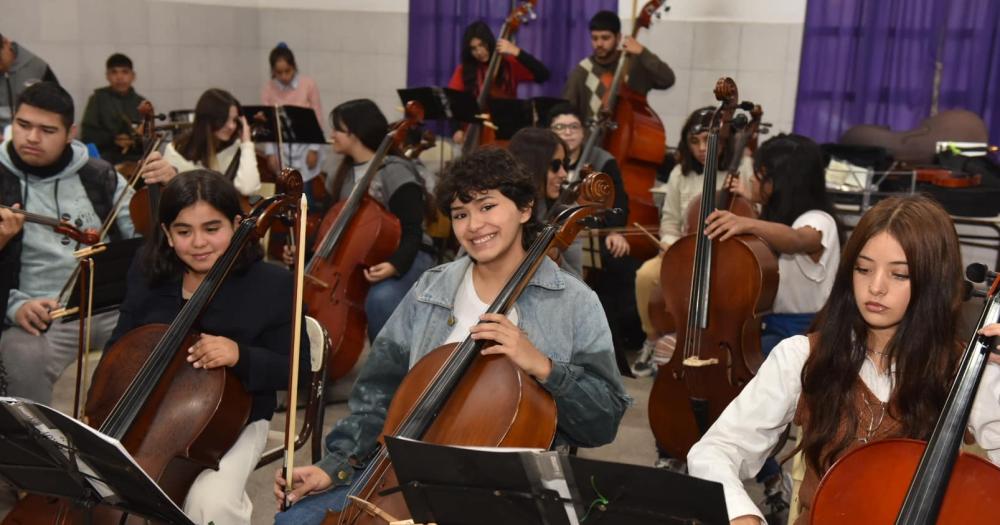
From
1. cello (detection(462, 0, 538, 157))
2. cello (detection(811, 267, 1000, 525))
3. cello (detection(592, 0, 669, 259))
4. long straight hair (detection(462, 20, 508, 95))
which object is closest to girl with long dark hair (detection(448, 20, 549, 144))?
long straight hair (detection(462, 20, 508, 95))

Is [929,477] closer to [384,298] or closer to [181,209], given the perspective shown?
[181,209]

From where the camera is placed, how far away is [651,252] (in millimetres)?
4277

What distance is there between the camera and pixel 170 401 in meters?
2.10

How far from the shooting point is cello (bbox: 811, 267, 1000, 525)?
4.53ft

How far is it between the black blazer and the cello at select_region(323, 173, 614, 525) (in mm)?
521

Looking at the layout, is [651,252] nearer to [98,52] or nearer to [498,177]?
[498,177]

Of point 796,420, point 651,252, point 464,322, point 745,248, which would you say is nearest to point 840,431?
point 796,420

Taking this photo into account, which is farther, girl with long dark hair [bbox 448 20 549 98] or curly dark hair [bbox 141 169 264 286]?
girl with long dark hair [bbox 448 20 549 98]

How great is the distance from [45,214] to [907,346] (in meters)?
2.46

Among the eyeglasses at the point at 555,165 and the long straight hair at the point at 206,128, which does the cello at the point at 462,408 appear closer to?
the eyeglasses at the point at 555,165

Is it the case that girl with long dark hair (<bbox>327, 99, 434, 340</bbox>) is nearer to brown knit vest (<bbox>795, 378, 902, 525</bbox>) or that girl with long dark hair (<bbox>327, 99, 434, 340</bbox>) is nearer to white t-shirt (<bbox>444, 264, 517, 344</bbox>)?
white t-shirt (<bbox>444, 264, 517, 344</bbox>)

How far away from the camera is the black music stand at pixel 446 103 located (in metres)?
4.83

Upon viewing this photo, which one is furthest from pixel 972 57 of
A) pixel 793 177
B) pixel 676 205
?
pixel 793 177

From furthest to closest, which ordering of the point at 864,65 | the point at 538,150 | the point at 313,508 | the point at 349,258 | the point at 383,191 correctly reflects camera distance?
the point at 864,65, the point at 383,191, the point at 349,258, the point at 538,150, the point at 313,508
